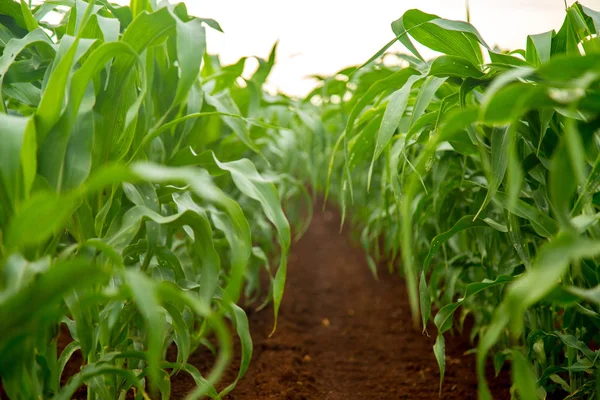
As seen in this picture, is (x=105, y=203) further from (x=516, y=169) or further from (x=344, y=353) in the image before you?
(x=344, y=353)

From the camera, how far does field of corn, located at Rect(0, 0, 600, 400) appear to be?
40cm

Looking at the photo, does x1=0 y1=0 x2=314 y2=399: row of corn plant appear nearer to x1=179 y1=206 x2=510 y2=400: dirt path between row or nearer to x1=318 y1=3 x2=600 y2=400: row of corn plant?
x1=318 y1=3 x2=600 y2=400: row of corn plant

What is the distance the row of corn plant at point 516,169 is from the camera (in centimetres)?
41

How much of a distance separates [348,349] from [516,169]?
989 mm

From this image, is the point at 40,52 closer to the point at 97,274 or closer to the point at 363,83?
the point at 97,274

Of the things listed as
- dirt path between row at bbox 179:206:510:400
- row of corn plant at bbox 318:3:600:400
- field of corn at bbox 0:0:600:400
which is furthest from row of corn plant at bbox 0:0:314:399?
dirt path between row at bbox 179:206:510:400

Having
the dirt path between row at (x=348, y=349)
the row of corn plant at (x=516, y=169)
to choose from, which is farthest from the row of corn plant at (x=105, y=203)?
the dirt path between row at (x=348, y=349)

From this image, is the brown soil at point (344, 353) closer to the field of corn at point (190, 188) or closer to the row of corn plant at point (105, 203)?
the field of corn at point (190, 188)

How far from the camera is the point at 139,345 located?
0.85 meters

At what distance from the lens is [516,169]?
16.9 inches

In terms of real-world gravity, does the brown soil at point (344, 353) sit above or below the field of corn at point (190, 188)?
below

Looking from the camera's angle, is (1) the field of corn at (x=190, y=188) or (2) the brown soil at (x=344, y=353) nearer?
(1) the field of corn at (x=190, y=188)

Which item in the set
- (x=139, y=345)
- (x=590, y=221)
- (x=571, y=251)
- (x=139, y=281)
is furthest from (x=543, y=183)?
(x=139, y=345)

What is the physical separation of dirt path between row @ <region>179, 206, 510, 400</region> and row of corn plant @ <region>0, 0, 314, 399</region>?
1.14ft
